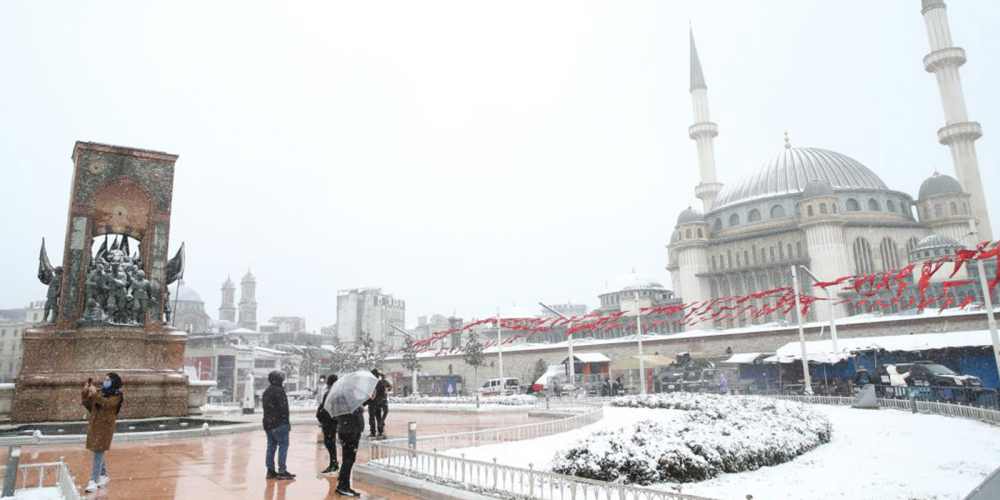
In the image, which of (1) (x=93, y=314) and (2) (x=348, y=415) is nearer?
(2) (x=348, y=415)

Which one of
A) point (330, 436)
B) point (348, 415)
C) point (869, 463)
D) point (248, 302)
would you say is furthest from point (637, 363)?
point (248, 302)

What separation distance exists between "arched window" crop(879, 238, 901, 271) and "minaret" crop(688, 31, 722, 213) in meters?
17.6

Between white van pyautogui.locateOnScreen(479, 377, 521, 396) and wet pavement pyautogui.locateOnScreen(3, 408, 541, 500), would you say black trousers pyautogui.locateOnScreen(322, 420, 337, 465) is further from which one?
white van pyautogui.locateOnScreen(479, 377, 521, 396)

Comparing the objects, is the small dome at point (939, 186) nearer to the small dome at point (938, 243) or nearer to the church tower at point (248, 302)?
the small dome at point (938, 243)

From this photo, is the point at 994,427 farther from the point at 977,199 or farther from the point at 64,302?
the point at 977,199

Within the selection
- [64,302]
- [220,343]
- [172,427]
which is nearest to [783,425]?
[172,427]

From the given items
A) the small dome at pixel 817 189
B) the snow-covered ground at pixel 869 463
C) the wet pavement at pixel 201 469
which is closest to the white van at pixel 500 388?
the snow-covered ground at pixel 869 463

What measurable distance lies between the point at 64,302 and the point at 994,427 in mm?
22992

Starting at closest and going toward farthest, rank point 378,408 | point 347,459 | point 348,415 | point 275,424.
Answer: point 347,459
point 348,415
point 275,424
point 378,408

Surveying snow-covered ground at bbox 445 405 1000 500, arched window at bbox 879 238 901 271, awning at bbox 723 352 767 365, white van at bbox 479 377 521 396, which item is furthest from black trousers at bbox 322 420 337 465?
arched window at bbox 879 238 901 271

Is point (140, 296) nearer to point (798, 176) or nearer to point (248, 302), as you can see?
point (798, 176)

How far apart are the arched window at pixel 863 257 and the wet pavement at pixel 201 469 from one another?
163 ft

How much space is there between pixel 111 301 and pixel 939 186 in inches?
2430

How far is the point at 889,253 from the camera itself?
50906 mm
